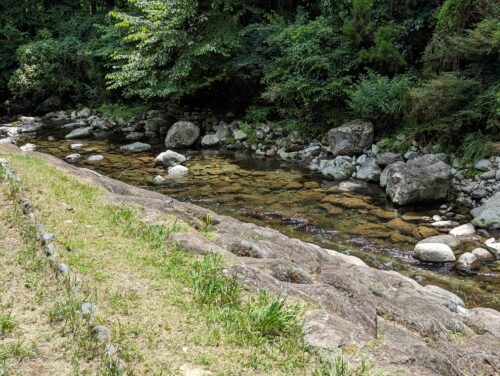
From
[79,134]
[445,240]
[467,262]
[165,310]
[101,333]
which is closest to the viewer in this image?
[101,333]

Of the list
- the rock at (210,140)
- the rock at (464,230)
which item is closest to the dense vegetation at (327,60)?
the rock at (210,140)

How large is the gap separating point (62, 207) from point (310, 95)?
9.66 meters

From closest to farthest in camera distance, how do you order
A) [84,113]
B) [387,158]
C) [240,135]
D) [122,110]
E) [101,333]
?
[101,333]
[387,158]
[240,135]
[122,110]
[84,113]

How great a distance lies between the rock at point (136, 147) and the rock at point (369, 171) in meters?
7.10

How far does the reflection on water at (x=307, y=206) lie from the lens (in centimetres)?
684

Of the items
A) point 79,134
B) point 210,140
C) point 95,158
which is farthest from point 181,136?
point 79,134

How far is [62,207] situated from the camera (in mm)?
5367

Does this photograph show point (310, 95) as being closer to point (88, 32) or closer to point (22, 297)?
point (22, 297)

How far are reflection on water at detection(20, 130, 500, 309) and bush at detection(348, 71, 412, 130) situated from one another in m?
2.41

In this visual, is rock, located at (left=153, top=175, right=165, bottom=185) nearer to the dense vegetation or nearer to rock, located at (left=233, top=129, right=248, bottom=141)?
rock, located at (left=233, top=129, right=248, bottom=141)

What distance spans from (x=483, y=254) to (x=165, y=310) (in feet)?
18.9

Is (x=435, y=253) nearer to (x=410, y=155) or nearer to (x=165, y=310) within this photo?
(x=410, y=155)

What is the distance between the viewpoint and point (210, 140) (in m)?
14.9

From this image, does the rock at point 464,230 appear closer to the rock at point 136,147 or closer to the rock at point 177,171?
the rock at point 177,171
